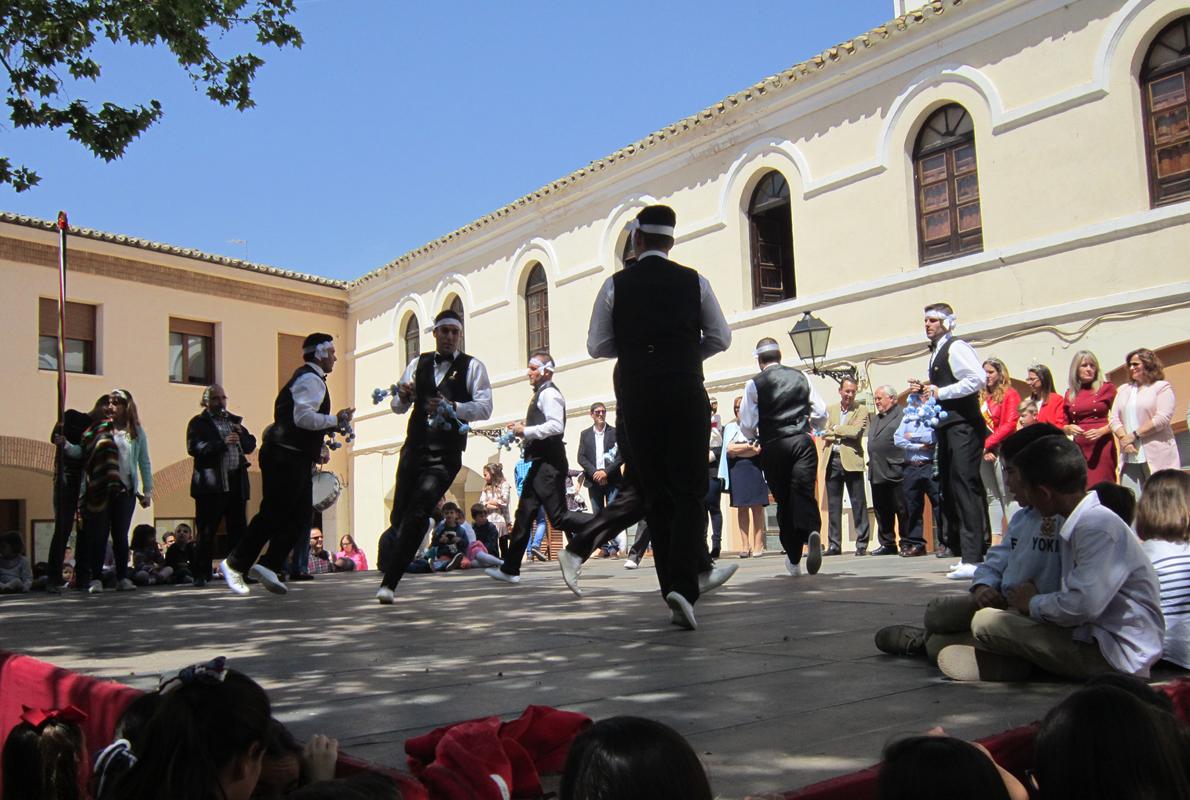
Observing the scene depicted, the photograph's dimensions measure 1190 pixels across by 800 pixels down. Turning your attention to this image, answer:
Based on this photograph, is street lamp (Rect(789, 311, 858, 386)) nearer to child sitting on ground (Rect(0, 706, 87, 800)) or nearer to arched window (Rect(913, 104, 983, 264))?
arched window (Rect(913, 104, 983, 264))

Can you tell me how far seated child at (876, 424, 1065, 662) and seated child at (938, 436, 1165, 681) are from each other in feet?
0.36

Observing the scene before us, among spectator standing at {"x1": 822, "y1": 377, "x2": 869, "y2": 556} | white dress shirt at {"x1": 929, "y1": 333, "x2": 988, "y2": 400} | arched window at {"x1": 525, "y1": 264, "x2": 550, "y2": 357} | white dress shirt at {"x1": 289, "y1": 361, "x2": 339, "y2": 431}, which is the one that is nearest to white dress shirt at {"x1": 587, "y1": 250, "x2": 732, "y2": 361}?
white dress shirt at {"x1": 929, "y1": 333, "x2": 988, "y2": 400}

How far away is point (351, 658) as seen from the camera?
454 cm

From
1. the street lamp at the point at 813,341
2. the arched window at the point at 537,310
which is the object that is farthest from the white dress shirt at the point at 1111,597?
the arched window at the point at 537,310

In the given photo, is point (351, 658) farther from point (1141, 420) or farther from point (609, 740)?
point (1141, 420)

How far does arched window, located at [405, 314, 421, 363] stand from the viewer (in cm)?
2783

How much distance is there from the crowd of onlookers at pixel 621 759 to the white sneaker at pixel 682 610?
2.37 metres

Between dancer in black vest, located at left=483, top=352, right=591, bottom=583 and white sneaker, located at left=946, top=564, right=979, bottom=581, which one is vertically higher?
dancer in black vest, located at left=483, top=352, right=591, bottom=583

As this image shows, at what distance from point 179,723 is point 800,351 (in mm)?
14528

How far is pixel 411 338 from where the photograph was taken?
28234 millimetres

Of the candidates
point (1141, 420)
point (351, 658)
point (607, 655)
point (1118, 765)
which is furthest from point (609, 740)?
point (1141, 420)

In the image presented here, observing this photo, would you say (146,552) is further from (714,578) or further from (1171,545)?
(1171,545)

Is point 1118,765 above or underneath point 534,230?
underneath

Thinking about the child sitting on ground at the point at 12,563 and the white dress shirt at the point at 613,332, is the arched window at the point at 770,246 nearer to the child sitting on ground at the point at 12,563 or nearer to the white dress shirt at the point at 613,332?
the child sitting on ground at the point at 12,563
